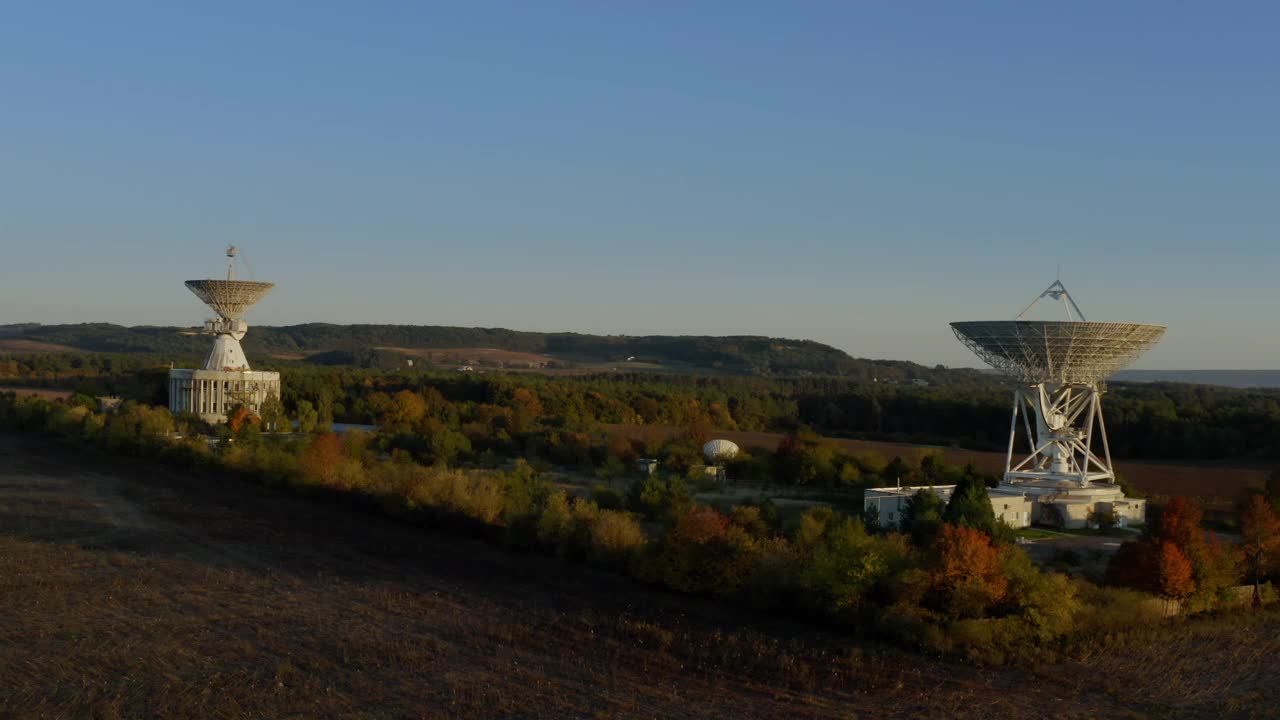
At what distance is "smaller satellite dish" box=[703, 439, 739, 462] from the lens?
52.8m

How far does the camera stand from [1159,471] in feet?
170

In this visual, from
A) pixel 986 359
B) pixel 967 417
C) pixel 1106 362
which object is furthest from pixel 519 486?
pixel 967 417

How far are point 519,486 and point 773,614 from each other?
44.3 feet

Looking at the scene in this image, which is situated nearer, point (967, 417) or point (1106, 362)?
point (1106, 362)

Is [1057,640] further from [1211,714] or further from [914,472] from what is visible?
[914,472]

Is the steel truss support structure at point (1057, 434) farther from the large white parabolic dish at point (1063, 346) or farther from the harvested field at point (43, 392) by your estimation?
the harvested field at point (43, 392)

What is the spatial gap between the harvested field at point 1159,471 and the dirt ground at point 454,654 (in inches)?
837

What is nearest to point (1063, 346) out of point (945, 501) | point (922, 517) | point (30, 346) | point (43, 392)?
point (945, 501)

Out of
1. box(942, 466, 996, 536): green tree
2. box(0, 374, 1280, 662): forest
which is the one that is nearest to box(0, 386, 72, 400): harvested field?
box(0, 374, 1280, 662): forest

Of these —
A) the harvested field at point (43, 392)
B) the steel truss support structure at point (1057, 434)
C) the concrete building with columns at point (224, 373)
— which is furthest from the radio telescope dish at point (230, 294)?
the steel truss support structure at point (1057, 434)

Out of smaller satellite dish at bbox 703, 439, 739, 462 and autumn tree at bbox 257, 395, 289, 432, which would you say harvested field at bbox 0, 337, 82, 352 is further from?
smaller satellite dish at bbox 703, 439, 739, 462

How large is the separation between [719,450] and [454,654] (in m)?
32.9

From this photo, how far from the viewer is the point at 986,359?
42312 mm

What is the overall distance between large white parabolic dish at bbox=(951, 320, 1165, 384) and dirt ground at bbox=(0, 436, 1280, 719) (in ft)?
50.4
